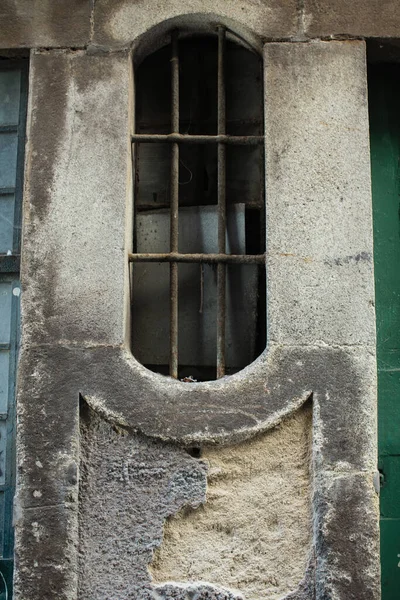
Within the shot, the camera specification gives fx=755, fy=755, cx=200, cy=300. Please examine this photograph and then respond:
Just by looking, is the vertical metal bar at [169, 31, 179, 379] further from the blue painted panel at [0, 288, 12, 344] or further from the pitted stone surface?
the blue painted panel at [0, 288, 12, 344]

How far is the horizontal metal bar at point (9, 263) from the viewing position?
12.0ft

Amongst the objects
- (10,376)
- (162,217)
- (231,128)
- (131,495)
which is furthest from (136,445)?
(231,128)

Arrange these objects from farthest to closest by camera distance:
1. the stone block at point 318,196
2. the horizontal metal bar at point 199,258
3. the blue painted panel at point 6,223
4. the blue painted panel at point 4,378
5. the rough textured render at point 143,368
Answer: the blue painted panel at point 6,223
the blue painted panel at point 4,378
the horizontal metal bar at point 199,258
the stone block at point 318,196
the rough textured render at point 143,368

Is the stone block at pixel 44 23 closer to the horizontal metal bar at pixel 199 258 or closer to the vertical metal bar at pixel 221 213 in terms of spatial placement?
the vertical metal bar at pixel 221 213

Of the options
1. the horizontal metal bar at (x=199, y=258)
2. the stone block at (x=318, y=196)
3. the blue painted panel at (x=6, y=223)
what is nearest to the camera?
the stone block at (x=318, y=196)

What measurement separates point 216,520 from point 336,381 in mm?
751

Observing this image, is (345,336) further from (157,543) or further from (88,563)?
(88,563)

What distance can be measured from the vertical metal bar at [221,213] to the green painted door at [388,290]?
794 mm

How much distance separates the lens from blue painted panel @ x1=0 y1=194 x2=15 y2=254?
3.69 meters

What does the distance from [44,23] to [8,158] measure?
2.20 feet

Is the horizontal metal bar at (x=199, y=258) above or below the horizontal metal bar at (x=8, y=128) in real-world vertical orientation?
below

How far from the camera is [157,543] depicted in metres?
3.04

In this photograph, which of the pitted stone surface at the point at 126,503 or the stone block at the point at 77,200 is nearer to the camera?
the pitted stone surface at the point at 126,503

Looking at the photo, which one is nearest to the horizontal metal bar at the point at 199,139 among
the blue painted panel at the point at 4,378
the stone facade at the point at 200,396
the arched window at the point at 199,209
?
the arched window at the point at 199,209
